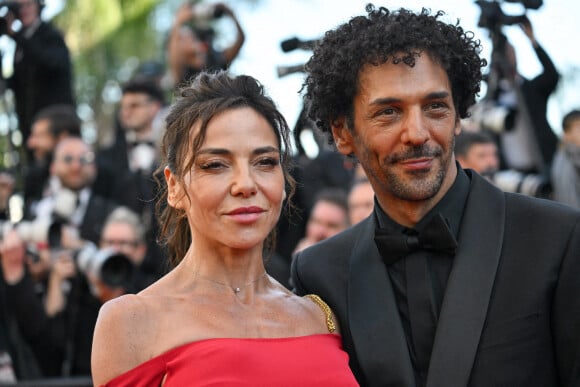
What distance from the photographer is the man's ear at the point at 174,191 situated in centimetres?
311

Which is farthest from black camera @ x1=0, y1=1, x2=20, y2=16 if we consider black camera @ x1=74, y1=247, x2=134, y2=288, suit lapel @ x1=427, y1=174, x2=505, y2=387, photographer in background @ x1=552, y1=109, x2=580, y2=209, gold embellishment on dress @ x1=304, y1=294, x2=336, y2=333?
suit lapel @ x1=427, y1=174, x2=505, y2=387

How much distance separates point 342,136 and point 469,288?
761 millimetres

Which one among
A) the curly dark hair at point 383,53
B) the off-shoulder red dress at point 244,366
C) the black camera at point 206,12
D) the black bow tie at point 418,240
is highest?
the black camera at point 206,12

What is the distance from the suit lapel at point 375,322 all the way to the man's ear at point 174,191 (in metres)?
0.62

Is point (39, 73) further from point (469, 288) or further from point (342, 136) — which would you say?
point (469, 288)

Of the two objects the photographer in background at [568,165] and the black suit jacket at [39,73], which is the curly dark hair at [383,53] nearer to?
the photographer in background at [568,165]

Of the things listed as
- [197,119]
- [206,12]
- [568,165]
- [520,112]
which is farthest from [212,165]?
[206,12]

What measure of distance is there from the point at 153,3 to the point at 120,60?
1386mm

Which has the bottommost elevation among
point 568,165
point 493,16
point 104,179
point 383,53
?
point 568,165

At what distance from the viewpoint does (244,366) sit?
2850mm

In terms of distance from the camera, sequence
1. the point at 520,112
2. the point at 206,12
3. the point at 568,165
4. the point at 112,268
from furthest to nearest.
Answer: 1. the point at 206,12
2. the point at 520,112
3. the point at 568,165
4. the point at 112,268

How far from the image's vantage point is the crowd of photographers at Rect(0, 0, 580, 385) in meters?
5.45

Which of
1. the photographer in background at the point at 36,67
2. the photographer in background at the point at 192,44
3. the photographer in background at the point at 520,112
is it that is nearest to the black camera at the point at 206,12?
the photographer in background at the point at 192,44

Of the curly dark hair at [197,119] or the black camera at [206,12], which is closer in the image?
the curly dark hair at [197,119]
